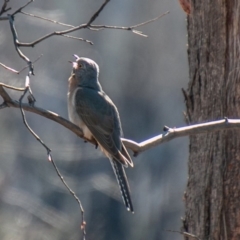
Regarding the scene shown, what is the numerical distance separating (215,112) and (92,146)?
34.0 ft

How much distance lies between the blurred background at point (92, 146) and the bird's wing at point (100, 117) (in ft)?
22.9

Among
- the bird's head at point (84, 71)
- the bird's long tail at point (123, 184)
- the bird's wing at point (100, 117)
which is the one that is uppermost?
the bird's head at point (84, 71)

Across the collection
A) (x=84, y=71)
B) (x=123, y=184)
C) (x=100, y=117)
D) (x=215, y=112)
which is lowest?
(x=123, y=184)

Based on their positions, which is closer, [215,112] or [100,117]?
[215,112]

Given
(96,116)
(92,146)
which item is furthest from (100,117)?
(92,146)

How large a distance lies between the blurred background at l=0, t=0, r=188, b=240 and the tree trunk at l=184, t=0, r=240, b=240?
8456 millimetres

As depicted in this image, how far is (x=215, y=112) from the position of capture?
5434mm

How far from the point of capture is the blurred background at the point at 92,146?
15.8 metres

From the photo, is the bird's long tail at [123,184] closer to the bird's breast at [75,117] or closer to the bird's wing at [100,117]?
the bird's wing at [100,117]

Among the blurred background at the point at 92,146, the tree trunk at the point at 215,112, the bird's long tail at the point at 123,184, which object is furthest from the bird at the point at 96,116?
the blurred background at the point at 92,146

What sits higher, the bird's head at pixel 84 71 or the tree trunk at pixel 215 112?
the bird's head at pixel 84 71

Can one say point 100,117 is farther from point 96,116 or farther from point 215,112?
point 215,112

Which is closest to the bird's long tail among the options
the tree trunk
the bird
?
the bird

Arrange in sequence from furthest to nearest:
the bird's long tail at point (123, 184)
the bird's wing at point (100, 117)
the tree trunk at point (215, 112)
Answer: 1. the bird's wing at point (100, 117)
2. the bird's long tail at point (123, 184)
3. the tree trunk at point (215, 112)
